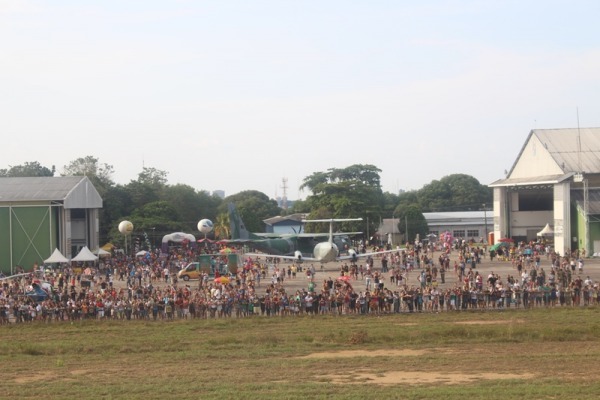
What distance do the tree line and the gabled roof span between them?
2376cm

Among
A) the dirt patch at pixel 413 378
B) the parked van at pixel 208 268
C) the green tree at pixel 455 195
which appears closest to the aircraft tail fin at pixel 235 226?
the parked van at pixel 208 268

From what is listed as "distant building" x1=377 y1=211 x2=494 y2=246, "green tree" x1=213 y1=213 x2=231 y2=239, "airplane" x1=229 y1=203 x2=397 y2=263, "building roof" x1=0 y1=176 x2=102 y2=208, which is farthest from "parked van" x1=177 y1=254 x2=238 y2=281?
"distant building" x1=377 y1=211 x2=494 y2=246

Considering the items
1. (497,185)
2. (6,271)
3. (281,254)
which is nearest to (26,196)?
(6,271)

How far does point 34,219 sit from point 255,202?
62409 millimetres

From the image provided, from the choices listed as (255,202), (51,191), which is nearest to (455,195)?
(255,202)

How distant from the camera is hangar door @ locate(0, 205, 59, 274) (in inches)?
2434

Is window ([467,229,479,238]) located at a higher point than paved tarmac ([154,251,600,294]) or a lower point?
higher

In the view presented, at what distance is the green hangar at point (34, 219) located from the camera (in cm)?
6194

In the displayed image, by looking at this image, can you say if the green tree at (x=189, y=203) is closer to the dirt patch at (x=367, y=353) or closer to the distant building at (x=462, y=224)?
the distant building at (x=462, y=224)

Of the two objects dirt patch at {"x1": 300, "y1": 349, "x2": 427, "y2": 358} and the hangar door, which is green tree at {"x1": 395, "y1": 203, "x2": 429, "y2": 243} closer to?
the hangar door

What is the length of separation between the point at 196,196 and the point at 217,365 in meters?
94.2

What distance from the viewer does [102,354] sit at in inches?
1027

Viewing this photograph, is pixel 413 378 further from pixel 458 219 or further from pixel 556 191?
pixel 458 219

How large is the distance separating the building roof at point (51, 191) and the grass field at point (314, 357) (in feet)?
108
